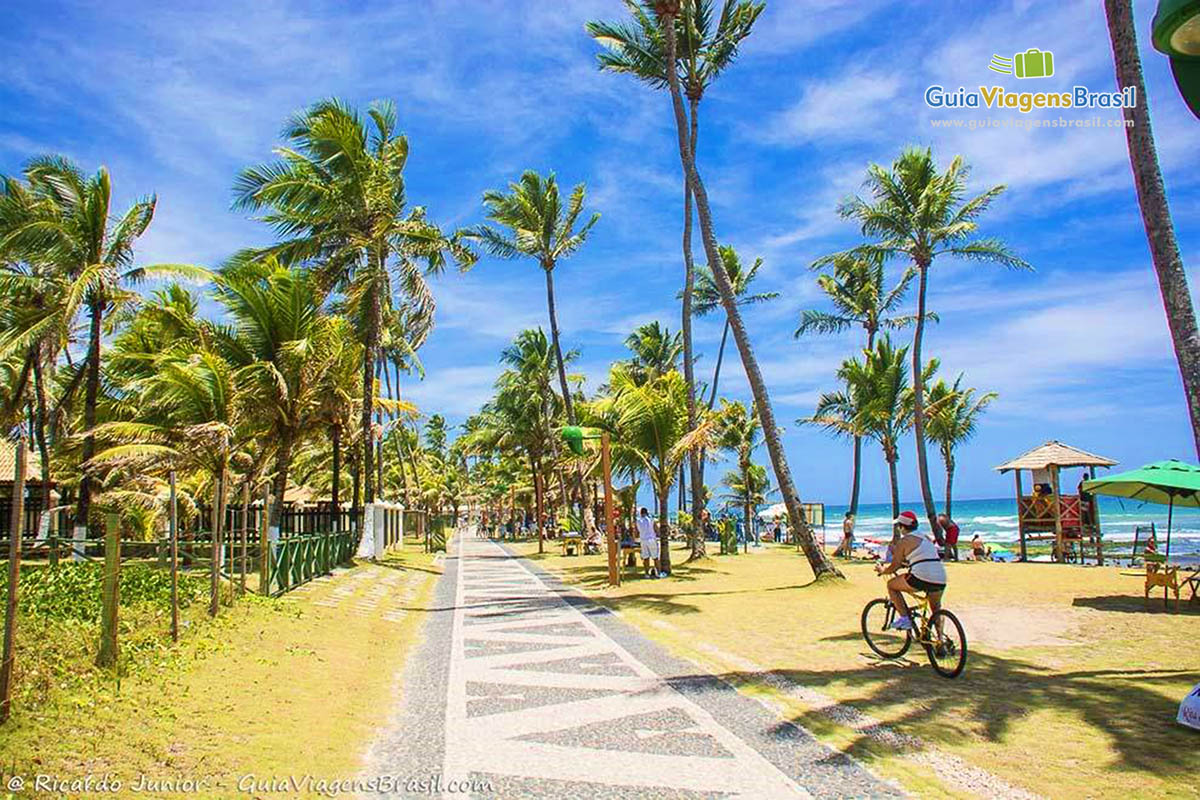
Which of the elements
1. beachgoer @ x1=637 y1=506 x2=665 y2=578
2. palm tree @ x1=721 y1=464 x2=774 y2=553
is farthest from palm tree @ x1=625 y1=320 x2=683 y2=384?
beachgoer @ x1=637 y1=506 x2=665 y2=578

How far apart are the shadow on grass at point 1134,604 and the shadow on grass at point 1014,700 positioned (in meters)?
4.84

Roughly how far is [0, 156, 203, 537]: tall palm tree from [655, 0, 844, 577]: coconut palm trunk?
11.6 meters

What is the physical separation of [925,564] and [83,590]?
846 centimetres

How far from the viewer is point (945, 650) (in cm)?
755

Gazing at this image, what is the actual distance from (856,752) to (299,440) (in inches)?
611

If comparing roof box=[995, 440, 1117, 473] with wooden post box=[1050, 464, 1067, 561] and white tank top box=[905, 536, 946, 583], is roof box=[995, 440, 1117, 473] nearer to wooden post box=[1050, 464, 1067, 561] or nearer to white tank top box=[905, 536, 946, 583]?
wooden post box=[1050, 464, 1067, 561]

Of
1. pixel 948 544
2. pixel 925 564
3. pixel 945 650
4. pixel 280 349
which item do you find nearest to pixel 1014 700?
pixel 945 650

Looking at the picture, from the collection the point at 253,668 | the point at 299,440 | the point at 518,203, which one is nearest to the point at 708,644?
the point at 253,668

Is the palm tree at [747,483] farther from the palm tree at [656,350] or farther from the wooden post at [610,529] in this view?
the wooden post at [610,529]

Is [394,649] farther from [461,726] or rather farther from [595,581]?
[595,581]

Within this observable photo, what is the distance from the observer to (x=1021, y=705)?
6.37 m

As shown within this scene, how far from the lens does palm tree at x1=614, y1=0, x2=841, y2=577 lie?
1573 centimetres

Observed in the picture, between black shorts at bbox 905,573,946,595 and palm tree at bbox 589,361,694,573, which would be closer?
black shorts at bbox 905,573,946,595

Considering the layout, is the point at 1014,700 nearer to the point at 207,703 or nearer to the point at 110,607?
the point at 207,703
